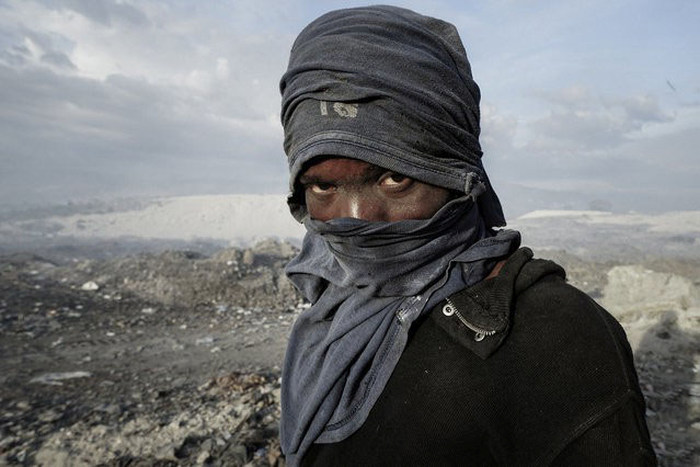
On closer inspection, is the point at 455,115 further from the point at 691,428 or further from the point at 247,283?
the point at 247,283

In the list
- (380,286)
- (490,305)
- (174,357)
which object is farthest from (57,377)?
(490,305)

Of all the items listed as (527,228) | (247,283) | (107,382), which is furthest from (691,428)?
(527,228)

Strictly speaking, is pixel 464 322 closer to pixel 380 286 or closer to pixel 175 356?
pixel 380 286

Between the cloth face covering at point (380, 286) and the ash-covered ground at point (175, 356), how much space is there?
2.03 meters

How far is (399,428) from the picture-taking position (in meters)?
0.95

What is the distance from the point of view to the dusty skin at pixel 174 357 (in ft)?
9.93

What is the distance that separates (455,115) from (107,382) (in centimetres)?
475

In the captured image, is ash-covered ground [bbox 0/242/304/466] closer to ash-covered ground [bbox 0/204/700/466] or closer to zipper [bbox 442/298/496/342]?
ash-covered ground [bbox 0/204/700/466]

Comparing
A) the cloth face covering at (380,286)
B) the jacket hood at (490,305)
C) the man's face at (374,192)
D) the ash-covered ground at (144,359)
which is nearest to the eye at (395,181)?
the man's face at (374,192)

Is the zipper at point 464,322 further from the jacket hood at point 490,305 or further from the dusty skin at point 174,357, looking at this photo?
the dusty skin at point 174,357

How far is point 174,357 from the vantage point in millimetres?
5215

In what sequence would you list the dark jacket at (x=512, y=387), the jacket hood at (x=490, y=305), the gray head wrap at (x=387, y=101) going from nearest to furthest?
the dark jacket at (x=512, y=387) < the jacket hood at (x=490, y=305) < the gray head wrap at (x=387, y=101)

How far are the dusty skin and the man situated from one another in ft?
7.09

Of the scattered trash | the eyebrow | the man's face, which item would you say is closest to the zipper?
the man's face
